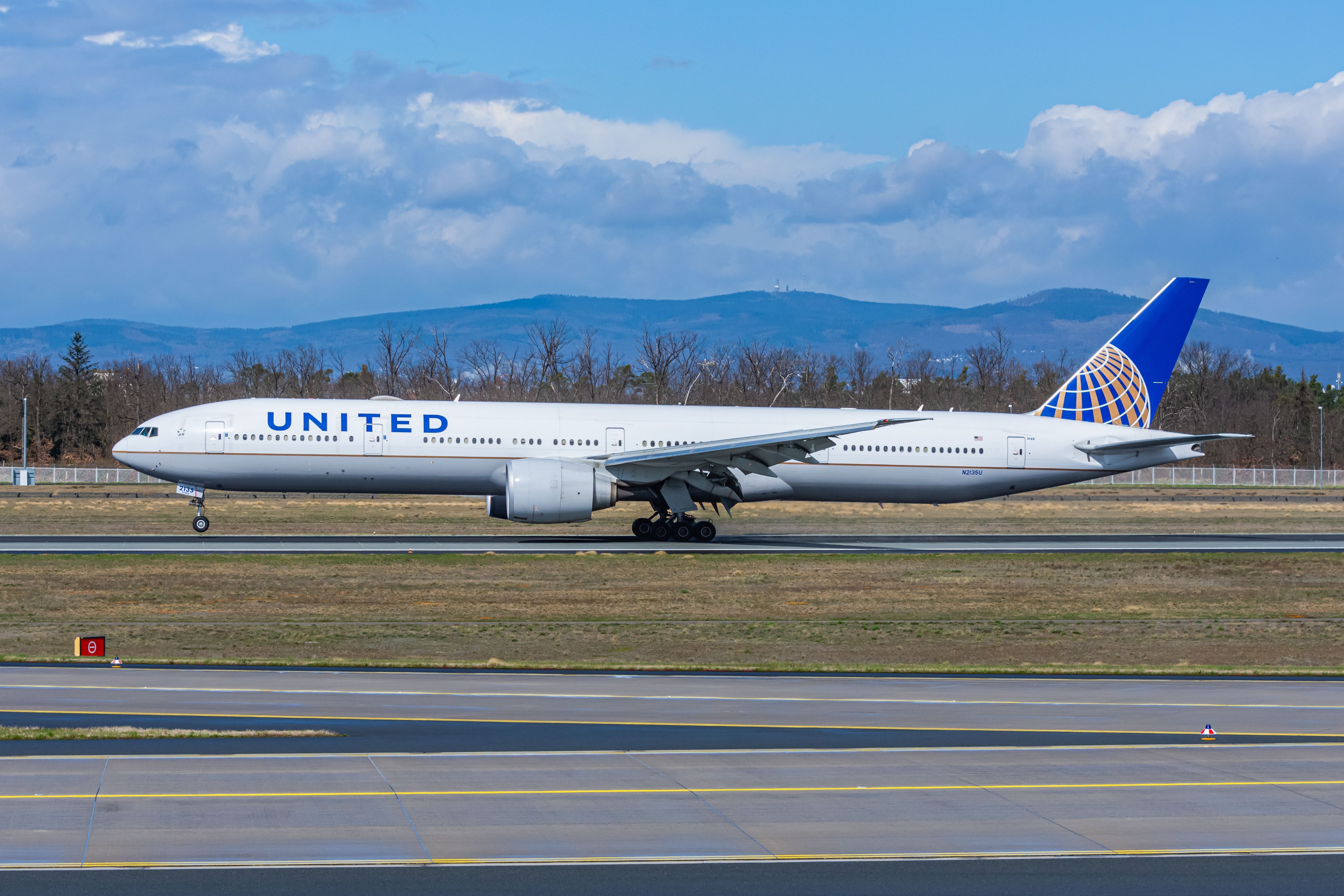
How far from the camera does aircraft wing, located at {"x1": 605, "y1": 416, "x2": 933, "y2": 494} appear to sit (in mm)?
35469

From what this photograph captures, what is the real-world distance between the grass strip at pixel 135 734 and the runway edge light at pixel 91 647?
6.26 m

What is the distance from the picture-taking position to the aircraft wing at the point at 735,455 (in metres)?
35.5

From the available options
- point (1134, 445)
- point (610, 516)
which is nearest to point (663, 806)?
point (1134, 445)

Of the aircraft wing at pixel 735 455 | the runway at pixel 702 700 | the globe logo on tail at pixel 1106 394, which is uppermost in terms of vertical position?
the globe logo on tail at pixel 1106 394

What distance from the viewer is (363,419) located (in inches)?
1435

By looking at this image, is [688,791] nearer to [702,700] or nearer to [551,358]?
[702,700]

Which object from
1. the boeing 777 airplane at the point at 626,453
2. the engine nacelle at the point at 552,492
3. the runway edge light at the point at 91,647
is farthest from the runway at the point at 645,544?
the runway edge light at the point at 91,647

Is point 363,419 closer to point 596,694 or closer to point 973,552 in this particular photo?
point 973,552

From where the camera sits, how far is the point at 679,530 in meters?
38.3

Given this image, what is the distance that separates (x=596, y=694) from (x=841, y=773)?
198 inches

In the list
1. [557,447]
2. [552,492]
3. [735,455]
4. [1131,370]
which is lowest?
[552,492]

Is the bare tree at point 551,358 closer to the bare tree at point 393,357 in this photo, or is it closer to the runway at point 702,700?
the bare tree at point 393,357

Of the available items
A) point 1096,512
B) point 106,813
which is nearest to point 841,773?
point 106,813

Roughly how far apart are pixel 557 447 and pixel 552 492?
2.92 metres
